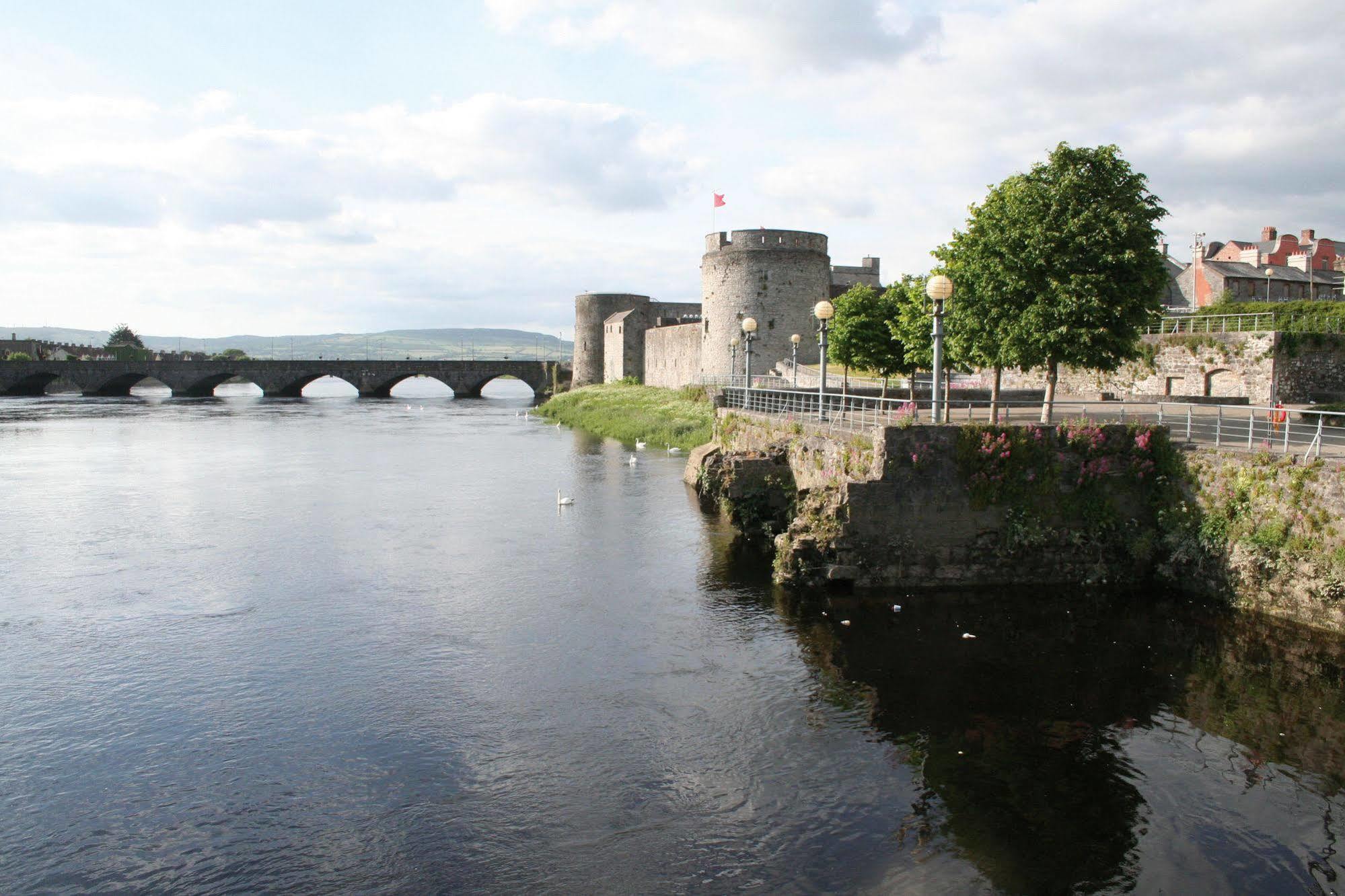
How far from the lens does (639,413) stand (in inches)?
1966

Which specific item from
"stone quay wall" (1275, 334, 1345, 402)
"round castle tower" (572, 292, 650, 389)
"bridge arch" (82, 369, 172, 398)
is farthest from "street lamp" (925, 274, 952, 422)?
"bridge arch" (82, 369, 172, 398)

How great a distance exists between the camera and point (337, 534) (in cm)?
2222

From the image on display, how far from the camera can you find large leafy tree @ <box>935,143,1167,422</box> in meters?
18.8

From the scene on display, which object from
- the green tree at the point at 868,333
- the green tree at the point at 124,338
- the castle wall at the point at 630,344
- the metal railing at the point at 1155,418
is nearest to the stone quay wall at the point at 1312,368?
the metal railing at the point at 1155,418

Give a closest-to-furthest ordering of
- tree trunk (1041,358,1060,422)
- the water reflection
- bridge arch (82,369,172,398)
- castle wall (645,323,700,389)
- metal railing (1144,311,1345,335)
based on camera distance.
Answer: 1. the water reflection
2. tree trunk (1041,358,1060,422)
3. metal railing (1144,311,1345,335)
4. castle wall (645,323,700,389)
5. bridge arch (82,369,172,398)

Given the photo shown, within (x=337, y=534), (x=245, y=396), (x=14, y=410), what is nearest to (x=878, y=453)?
(x=337, y=534)

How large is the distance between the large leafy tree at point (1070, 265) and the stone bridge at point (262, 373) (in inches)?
2663

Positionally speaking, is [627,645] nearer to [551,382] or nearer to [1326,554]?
[1326,554]

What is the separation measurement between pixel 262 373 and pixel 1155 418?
89.0m

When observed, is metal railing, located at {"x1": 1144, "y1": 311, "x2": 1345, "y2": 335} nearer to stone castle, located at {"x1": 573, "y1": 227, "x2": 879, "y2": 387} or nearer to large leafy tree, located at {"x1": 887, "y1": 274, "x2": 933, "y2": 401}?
large leafy tree, located at {"x1": 887, "y1": 274, "x2": 933, "y2": 401}

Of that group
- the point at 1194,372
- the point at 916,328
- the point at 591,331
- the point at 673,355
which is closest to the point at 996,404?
the point at 916,328

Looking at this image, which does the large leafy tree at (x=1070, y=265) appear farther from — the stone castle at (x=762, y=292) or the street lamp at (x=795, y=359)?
the stone castle at (x=762, y=292)

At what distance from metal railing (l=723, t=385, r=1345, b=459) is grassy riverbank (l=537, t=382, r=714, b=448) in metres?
8.52

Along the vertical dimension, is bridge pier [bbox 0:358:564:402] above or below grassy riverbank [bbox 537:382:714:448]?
above
